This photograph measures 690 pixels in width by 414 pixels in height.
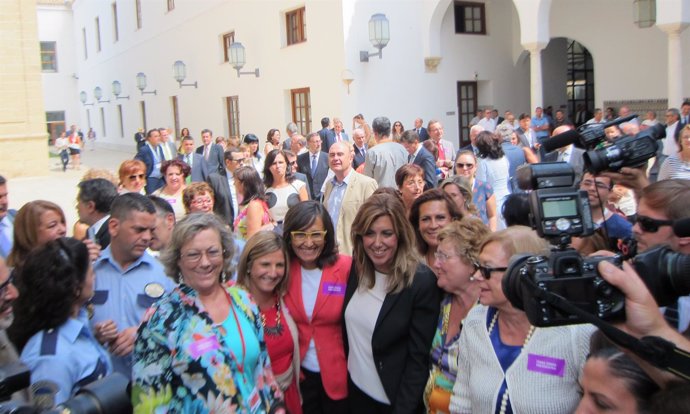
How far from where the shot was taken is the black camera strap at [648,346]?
157 cm

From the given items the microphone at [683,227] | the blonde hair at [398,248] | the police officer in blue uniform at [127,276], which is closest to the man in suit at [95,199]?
the police officer in blue uniform at [127,276]

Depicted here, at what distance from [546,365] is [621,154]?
32.9 inches

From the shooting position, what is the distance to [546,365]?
2.38m

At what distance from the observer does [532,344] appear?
2441 mm

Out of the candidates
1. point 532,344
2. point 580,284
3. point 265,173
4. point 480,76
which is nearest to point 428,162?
point 265,173

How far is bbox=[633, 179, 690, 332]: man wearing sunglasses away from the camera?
249cm

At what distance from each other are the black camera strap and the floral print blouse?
1.42m

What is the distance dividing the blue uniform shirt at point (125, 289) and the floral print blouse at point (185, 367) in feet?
2.33

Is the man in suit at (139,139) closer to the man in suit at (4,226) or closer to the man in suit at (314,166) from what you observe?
the man in suit at (314,166)

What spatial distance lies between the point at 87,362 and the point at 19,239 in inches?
76.5

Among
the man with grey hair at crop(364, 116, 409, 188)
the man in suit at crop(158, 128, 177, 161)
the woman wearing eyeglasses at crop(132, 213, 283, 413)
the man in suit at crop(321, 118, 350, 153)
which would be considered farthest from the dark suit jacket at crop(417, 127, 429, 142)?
the woman wearing eyeglasses at crop(132, 213, 283, 413)

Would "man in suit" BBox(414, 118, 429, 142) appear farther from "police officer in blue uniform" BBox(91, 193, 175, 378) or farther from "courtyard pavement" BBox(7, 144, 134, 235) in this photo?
"police officer in blue uniform" BBox(91, 193, 175, 378)

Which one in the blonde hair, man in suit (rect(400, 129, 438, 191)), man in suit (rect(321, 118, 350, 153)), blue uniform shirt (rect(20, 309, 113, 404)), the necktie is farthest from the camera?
man in suit (rect(321, 118, 350, 153))

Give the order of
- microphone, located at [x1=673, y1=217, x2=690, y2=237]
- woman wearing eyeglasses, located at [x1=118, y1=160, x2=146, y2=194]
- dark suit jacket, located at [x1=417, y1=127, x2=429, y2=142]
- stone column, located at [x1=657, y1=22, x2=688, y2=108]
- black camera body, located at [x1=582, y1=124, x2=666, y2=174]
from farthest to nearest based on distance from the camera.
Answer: dark suit jacket, located at [x1=417, y1=127, x2=429, y2=142] < stone column, located at [x1=657, y1=22, x2=688, y2=108] < woman wearing eyeglasses, located at [x1=118, y1=160, x2=146, y2=194] < black camera body, located at [x1=582, y1=124, x2=666, y2=174] < microphone, located at [x1=673, y1=217, x2=690, y2=237]
